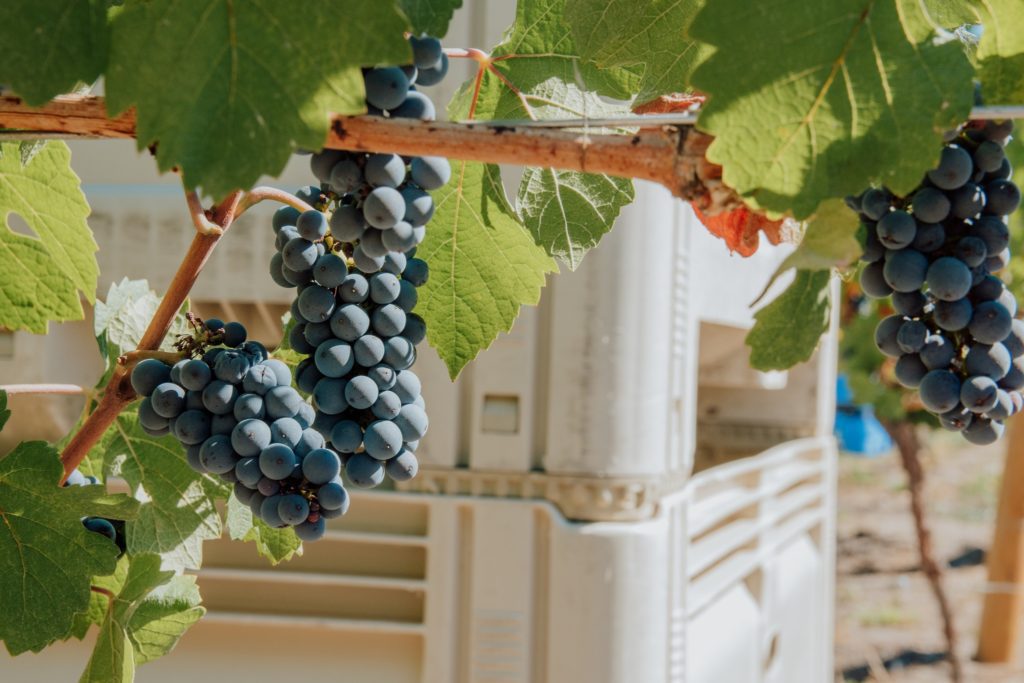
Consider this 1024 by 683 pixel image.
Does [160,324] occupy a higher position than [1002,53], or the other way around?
[1002,53]

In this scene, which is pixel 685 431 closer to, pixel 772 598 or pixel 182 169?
pixel 772 598

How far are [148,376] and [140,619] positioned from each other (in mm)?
161

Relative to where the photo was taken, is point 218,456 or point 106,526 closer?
point 218,456

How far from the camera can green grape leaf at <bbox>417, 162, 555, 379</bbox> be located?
0.53 m

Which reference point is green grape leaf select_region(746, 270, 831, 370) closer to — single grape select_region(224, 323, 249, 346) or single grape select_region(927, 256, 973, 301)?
single grape select_region(927, 256, 973, 301)

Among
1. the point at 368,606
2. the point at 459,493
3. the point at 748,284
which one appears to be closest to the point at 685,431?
the point at 459,493

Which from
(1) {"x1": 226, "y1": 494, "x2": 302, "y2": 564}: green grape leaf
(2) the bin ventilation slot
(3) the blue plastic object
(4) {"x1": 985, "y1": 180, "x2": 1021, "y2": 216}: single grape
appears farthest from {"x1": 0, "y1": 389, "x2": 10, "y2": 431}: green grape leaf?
(3) the blue plastic object

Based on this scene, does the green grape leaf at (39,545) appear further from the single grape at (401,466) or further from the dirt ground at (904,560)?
the dirt ground at (904,560)

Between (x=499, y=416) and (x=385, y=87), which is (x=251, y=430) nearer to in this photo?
(x=385, y=87)

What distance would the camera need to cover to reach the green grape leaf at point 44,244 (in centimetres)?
60

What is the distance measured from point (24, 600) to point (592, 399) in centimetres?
166

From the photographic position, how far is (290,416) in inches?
18.9

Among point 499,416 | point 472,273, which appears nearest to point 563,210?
point 472,273

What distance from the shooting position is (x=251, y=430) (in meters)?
0.46
